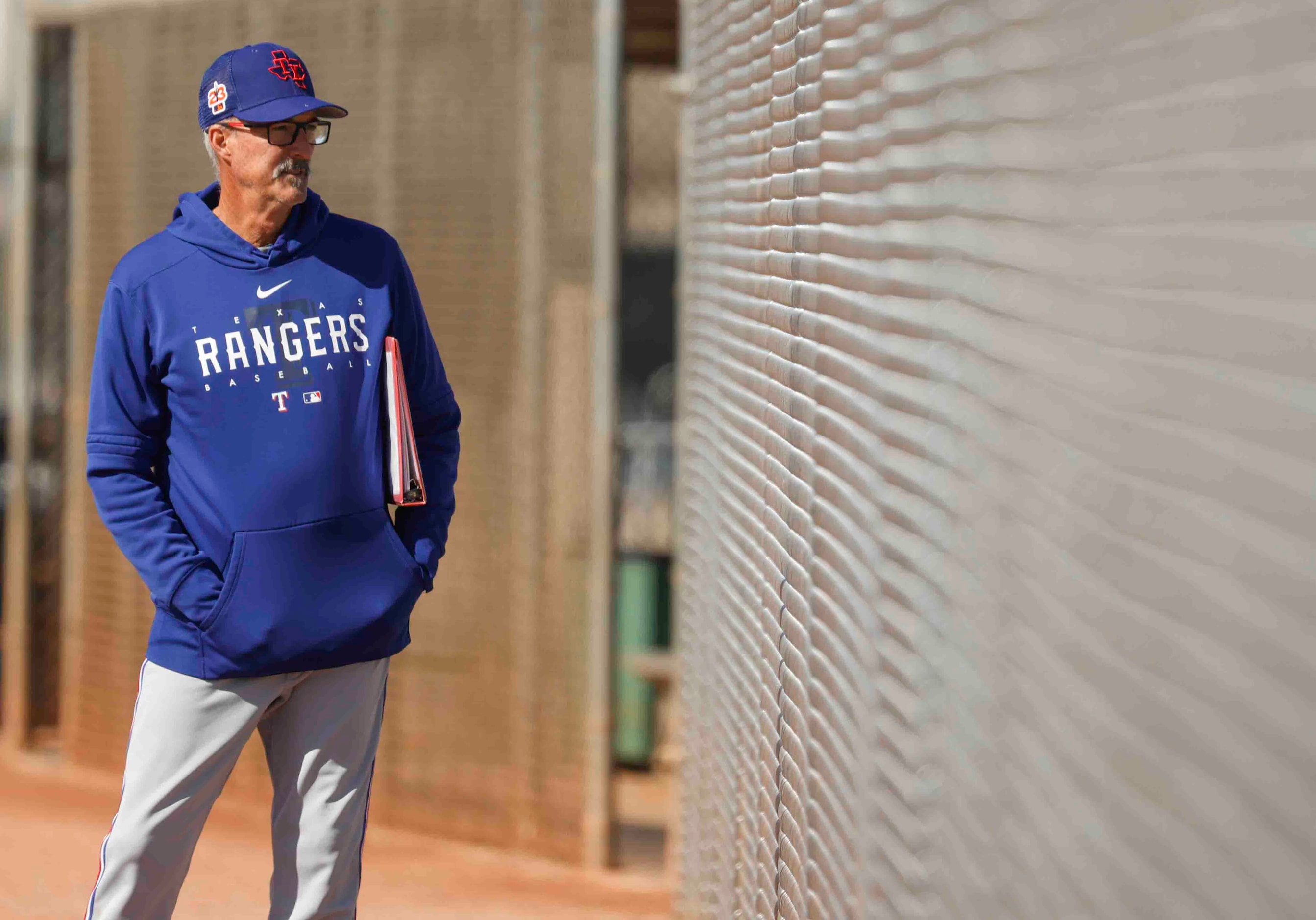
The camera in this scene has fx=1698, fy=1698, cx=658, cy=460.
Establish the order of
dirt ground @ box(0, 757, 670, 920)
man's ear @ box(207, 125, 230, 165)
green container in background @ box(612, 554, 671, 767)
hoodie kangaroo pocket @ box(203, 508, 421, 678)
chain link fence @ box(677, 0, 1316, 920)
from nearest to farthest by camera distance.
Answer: chain link fence @ box(677, 0, 1316, 920)
hoodie kangaroo pocket @ box(203, 508, 421, 678)
man's ear @ box(207, 125, 230, 165)
dirt ground @ box(0, 757, 670, 920)
green container in background @ box(612, 554, 671, 767)

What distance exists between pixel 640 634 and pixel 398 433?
5539 millimetres

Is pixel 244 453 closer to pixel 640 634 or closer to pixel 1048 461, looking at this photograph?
pixel 1048 461

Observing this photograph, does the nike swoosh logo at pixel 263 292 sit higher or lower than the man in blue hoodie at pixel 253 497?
higher

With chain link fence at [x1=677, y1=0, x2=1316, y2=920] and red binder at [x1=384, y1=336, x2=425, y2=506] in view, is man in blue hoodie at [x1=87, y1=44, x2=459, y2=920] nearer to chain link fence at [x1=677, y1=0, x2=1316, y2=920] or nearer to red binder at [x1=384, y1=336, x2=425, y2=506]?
red binder at [x1=384, y1=336, x2=425, y2=506]

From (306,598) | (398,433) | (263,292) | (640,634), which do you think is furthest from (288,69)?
(640,634)

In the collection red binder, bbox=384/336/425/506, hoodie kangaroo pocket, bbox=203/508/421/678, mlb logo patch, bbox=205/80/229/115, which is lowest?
hoodie kangaroo pocket, bbox=203/508/421/678

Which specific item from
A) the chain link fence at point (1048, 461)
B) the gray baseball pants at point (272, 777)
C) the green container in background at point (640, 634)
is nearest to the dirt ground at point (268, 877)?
the gray baseball pants at point (272, 777)

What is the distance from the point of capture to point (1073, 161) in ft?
4.09

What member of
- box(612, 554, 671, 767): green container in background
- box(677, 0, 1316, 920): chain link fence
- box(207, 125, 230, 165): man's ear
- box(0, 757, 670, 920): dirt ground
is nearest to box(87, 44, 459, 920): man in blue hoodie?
box(207, 125, 230, 165): man's ear

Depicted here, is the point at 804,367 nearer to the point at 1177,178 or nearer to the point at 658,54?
the point at 1177,178

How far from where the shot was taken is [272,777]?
277 centimetres

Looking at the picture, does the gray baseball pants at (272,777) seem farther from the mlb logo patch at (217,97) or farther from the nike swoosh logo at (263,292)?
the mlb logo patch at (217,97)

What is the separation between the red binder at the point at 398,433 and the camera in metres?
2.74

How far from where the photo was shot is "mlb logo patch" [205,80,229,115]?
8.89ft
